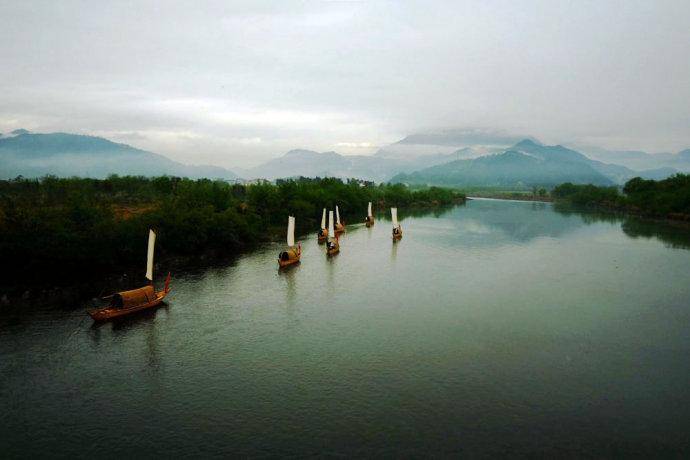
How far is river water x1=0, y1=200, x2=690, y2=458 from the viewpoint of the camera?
17562mm

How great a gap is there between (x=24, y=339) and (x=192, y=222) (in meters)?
25.0

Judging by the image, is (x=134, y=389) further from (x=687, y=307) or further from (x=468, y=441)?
(x=687, y=307)

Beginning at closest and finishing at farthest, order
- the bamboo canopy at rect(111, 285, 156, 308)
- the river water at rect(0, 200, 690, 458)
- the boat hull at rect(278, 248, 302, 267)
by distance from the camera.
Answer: the river water at rect(0, 200, 690, 458), the bamboo canopy at rect(111, 285, 156, 308), the boat hull at rect(278, 248, 302, 267)

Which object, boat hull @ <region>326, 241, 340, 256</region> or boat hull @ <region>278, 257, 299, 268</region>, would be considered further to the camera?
boat hull @ <region>326, 241, 340, 256</region>

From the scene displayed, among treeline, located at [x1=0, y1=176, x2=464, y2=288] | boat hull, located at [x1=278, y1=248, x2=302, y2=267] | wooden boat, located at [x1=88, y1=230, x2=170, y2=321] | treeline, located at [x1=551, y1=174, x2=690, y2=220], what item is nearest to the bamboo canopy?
wooden boat, located at [x1=88, y1=230, x2=170, y2=321]

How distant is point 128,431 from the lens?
17984 mm

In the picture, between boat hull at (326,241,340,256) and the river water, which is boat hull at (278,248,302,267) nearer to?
the river water

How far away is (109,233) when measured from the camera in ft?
135

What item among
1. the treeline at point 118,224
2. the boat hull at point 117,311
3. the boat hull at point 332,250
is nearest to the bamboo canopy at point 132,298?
the boat hull at point 117,311

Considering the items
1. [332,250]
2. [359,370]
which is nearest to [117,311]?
[359,370]

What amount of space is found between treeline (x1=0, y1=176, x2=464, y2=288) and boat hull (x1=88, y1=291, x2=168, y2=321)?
32.4 feet

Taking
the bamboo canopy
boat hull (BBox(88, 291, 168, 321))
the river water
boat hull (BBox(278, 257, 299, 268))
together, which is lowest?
the river water

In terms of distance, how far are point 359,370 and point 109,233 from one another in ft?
96.7

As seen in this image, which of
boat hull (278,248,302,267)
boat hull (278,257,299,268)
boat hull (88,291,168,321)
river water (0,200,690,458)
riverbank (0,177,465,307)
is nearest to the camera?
river water (0,200,690,458)
